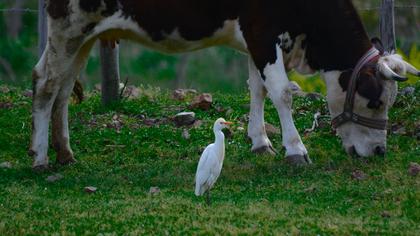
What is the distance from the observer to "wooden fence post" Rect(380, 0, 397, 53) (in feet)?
39.3

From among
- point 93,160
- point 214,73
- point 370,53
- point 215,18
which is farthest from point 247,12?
point 214,73

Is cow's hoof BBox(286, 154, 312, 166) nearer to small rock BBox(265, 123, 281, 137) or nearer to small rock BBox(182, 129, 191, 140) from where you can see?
small rock BBox(265, 123, 281, 137)

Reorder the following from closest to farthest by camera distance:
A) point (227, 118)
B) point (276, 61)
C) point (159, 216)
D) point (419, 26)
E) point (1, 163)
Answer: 1. point (159, 216)
2. point (276, 61)
3. point (1, 163)
4. point (227, 118)
5. point (419, 26)

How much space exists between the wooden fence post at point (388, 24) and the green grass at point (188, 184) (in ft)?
2.55

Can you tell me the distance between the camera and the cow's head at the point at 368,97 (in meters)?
9.45

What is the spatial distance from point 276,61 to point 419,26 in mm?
14113

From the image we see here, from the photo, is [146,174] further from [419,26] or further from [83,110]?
[419,26]

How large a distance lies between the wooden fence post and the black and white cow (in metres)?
2.35

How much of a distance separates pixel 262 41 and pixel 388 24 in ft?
10.4

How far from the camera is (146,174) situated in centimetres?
946

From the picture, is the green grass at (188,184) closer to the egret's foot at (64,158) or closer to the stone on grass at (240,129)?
the egret's foot at (64,158)

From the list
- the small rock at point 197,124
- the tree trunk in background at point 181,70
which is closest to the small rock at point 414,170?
the small rock at point 197,124

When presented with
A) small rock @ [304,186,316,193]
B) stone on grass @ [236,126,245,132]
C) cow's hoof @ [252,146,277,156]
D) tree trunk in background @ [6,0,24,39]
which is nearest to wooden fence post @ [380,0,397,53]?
stone on grass @ [236,126,245,132]

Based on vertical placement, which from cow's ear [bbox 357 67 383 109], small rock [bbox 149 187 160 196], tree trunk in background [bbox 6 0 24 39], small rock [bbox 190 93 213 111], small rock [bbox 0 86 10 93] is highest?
cow's ear [bbox 357 67 383 109]
